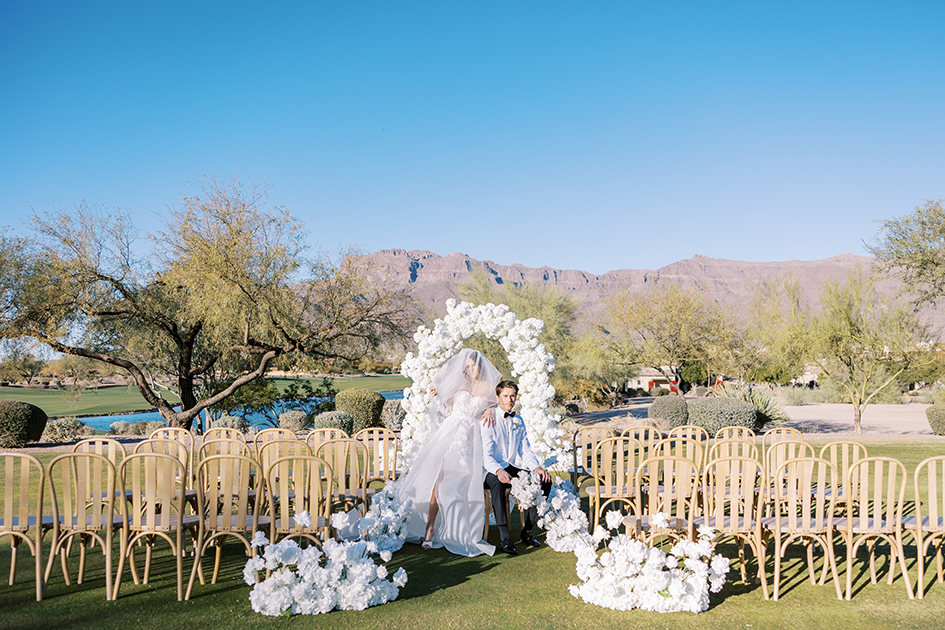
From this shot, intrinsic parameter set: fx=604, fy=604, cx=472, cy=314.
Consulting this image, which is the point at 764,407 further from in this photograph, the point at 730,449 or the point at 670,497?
the point at 670,497

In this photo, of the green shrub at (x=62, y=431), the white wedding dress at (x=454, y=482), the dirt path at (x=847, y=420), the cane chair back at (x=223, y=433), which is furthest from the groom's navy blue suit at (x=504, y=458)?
the green shrub at (x=62, y=431)

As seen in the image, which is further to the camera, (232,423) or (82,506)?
(232,423)

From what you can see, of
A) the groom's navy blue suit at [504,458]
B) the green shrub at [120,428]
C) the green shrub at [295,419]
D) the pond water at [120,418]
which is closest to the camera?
the groom's navy blue suit at [504,458]

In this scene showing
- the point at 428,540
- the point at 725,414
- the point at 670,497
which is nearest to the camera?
the point at 670,497

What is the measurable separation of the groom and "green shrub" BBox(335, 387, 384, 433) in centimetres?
1238

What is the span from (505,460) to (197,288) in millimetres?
10533

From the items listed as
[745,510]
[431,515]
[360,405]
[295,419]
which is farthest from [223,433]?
[360,405]

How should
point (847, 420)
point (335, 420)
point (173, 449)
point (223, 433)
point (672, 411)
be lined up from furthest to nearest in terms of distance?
point (847, 420) < point (672, 411) < point (335, 420) < point (223, 433) < point (173, 449)

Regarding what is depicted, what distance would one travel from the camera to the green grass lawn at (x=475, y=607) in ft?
13.3

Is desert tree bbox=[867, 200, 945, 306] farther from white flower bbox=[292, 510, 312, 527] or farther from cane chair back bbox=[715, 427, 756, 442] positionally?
white flower bbox=[292, 510, 312, 527]

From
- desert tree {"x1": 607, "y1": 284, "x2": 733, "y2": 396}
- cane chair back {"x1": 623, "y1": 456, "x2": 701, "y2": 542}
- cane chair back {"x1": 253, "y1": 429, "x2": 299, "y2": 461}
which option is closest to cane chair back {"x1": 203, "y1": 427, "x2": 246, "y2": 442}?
cane chair back {"x1": 253, "y1": 429, "x2": 299, "y2": 461}

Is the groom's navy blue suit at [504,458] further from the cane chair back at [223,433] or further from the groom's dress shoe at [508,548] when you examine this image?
the cane chair back at [223,433]

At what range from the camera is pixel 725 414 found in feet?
49.6

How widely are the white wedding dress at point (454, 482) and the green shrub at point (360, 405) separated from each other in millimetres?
12167
